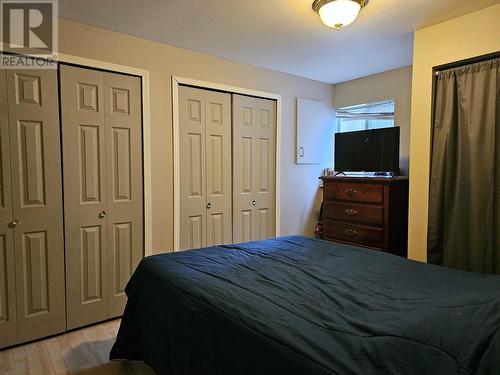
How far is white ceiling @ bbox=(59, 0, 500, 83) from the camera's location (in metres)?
2.30

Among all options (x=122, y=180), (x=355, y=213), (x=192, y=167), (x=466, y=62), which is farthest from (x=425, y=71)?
(x=122, y=180)

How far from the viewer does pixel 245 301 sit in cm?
138

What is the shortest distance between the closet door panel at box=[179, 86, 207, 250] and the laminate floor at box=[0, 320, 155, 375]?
1084mm

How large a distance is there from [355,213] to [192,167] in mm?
1674

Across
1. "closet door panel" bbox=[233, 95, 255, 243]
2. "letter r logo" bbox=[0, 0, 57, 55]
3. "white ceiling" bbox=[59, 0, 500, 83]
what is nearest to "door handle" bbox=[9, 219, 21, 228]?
"letter r logo" bbox=[0, 0, 57, 55]

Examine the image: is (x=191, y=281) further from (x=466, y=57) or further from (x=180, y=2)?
(x=466, y=57)

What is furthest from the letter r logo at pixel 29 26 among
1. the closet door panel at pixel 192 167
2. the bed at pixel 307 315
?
the bed at pixel 307 315

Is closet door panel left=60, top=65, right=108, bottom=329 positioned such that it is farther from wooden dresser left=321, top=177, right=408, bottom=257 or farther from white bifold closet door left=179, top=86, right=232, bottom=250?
wooden dresser left=321, top=177, right=408, bottom=257

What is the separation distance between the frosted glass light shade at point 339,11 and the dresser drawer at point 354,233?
1865 millimetres

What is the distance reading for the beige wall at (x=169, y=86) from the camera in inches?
108

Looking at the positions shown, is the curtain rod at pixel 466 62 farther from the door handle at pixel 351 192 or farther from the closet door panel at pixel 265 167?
the closet door panel at pixel 265 167

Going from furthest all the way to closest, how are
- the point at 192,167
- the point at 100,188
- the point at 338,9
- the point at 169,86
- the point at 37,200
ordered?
the point at 192,167, the point at 169,86, the point at 100,188, the point at 37,200, the point at 338,9

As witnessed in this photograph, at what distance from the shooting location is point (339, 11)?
6.95 feet

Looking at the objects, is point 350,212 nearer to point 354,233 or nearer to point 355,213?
point 355,213
